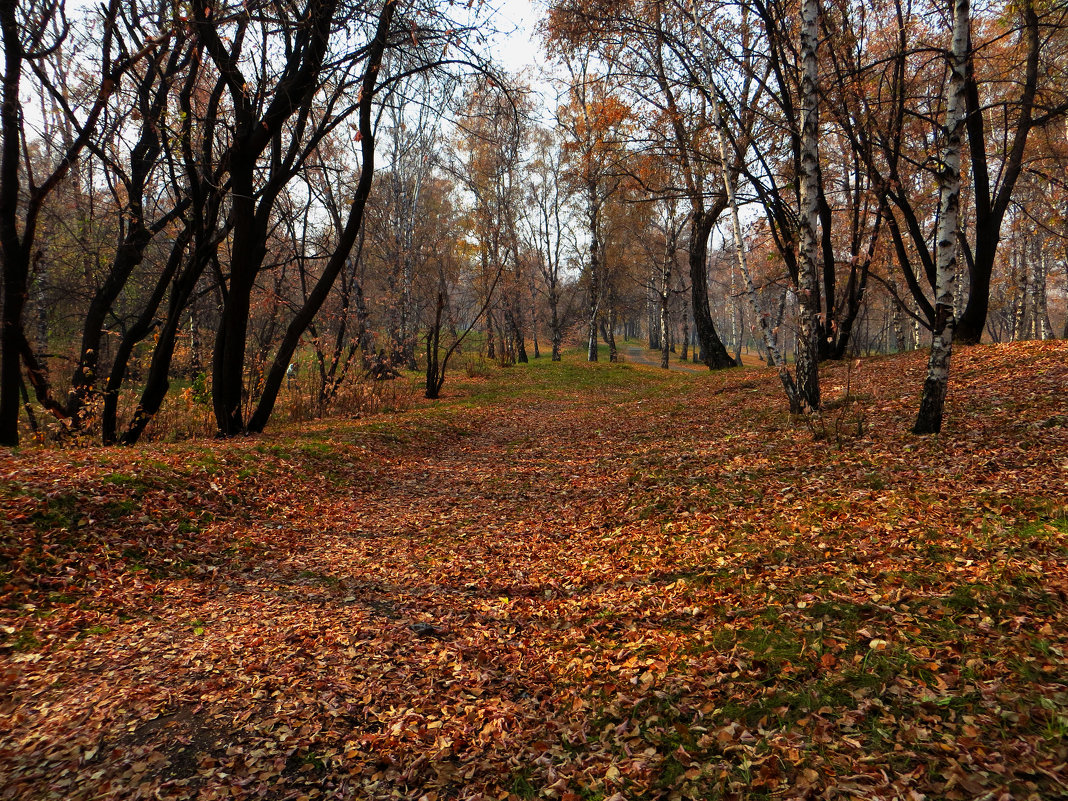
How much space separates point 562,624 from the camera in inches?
188

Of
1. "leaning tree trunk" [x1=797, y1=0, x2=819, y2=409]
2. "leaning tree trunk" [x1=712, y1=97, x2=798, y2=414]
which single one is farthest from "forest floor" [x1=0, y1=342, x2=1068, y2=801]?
"leaning tree trunk" [x1=797, y1=0, x2=819, y2=409]

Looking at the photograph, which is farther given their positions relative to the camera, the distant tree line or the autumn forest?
the distant tree line

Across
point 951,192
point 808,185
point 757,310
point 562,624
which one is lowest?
point 562,624

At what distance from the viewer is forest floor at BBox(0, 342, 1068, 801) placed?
9.95 ft

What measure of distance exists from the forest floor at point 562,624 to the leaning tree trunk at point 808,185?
1829 mm

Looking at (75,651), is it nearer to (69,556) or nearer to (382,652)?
(69,556)

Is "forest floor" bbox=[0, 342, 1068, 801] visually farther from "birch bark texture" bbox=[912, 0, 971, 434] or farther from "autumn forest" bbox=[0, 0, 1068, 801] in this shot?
"birch bark texture" bbox=[912, 0, 971, 434]

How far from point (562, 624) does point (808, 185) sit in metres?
7.90

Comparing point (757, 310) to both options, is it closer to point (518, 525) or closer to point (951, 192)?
point (951, 192)

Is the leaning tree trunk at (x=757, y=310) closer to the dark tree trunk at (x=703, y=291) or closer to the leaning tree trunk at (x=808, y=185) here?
the leaning tree trunk at (x=808, y=185)

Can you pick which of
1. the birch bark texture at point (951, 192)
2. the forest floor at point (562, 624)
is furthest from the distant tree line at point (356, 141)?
the forest floor at point (562, 624)

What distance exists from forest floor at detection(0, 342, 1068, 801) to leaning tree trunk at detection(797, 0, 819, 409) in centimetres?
183

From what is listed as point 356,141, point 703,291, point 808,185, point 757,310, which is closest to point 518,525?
point 757,310

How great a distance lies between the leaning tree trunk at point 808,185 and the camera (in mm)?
8258
